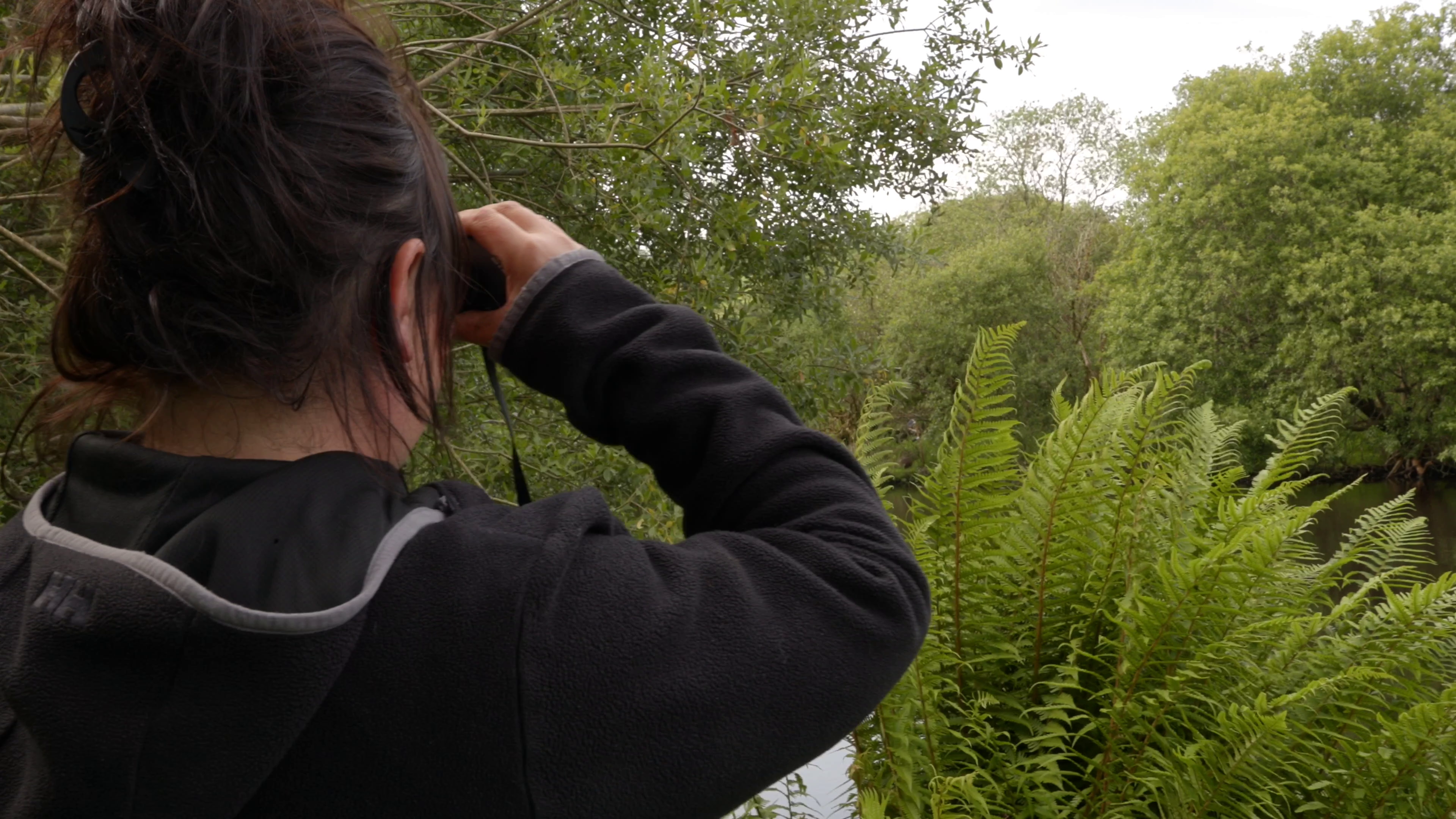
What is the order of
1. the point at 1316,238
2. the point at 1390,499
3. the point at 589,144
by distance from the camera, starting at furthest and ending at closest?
1. the point at 1316,238
2. the point at 1390,499
3. the point at 589,144

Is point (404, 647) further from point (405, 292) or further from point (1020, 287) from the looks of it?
point (1020, 287)

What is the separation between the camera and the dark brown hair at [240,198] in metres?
0.78

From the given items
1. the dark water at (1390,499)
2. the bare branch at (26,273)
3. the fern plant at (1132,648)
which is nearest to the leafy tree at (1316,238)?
the dark water at (1390,499)

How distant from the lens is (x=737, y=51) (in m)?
4.55

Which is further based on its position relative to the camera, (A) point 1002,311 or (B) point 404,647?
(A) point 1002,311

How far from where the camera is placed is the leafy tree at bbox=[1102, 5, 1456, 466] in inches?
909

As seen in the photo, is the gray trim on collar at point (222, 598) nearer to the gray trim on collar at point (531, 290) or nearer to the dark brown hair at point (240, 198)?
the dark brown hair at point (240, 198)

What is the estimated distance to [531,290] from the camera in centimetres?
100

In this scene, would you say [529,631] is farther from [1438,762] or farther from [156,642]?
[1438,762]

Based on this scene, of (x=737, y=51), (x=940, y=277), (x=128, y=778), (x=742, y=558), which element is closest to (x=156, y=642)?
(x=128, y=778)

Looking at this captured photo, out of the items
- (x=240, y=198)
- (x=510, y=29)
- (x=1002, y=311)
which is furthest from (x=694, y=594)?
(x=1002, y=311)

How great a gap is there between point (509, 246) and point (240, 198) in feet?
0.94

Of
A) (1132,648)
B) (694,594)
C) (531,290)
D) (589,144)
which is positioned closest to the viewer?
(694,594)

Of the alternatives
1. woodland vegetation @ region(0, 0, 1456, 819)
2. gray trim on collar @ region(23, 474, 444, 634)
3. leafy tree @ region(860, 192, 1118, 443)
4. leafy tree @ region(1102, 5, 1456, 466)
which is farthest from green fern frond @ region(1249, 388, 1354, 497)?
leafy tree @ region(860, 192, 1118, 443)
